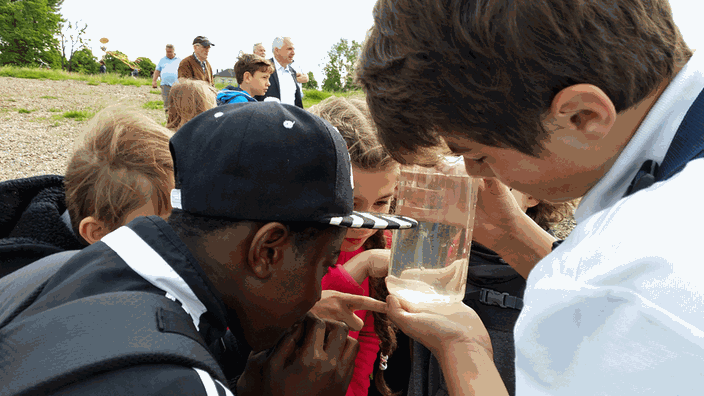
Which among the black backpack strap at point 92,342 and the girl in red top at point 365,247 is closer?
the black backpack strap at point 92,342

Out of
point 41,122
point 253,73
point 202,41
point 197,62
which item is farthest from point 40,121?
point 253,73

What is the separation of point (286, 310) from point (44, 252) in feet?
2.95

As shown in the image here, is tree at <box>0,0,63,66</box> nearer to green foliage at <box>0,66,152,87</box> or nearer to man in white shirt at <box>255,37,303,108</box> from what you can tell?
green foliage at <box>0,66,152,87</box>

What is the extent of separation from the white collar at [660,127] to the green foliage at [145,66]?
4341 centimetres

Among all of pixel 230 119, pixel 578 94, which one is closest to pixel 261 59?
pixel 230 119

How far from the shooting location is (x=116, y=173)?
5.65 feet

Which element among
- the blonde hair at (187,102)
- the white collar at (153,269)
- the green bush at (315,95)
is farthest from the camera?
the green bush at (315,95)

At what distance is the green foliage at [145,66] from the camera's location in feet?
132

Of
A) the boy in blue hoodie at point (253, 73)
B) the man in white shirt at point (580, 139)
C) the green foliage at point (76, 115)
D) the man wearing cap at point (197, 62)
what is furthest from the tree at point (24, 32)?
the man in white shirt at point (580, 139)

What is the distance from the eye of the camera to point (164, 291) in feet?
3.16

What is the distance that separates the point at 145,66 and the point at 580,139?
45753 millimetres

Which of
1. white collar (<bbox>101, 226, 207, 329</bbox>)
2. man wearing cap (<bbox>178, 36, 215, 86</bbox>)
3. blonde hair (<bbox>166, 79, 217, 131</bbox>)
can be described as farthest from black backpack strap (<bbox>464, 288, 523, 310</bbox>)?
man wearing cap (<bbox>178, 36, 215, 86</bbox>)

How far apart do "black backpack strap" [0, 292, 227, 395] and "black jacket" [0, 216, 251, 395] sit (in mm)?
10

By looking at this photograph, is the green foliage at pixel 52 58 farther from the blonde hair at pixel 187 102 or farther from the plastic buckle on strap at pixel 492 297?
the plastic buckle on strap at pixel 492 297
